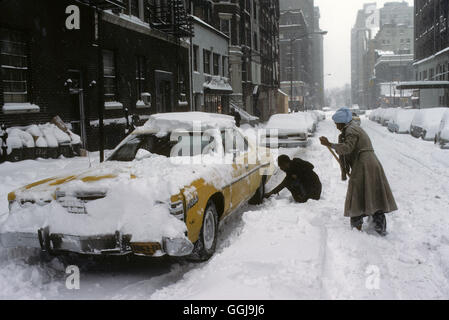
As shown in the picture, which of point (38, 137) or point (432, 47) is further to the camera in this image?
point (432, 47)

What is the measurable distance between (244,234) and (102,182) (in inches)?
86.5

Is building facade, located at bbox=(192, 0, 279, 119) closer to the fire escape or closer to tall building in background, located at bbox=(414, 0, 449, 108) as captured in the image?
the fire escape

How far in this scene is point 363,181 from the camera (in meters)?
6.05

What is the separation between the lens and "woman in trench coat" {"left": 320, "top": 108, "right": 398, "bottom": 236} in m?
5.98

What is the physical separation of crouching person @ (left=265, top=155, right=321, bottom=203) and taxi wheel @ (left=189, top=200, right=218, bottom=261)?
282cm

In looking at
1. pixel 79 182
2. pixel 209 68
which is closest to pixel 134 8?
pixel 209 68

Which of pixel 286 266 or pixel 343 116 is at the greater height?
pixel 343 116

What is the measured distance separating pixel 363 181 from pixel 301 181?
6.65 feet

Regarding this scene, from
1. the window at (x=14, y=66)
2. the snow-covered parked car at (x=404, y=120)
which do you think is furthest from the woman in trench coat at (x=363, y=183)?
the snow-covered parked car at (x=404, y=120)

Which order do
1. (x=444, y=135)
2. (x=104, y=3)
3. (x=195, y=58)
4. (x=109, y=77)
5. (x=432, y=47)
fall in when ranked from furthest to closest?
(x=432, y=47)
(x=195, y=58)
(x=109, y=77)
(x=444, y=135)
(x=104, y=3)

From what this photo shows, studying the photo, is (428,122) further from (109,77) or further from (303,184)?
(303,184)
